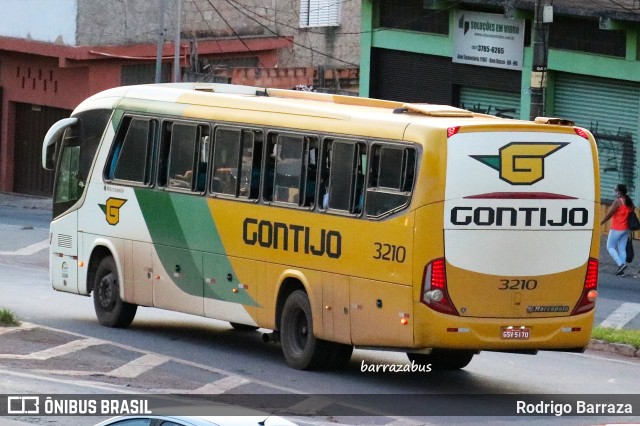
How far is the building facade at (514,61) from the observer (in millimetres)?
31406

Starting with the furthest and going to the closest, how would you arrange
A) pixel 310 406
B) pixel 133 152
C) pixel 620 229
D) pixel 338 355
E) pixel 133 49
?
pixel 133 49 → pixel 620 229 → pixel 133 152 → pixel 338 355 → pixel 310 406

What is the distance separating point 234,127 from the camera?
17500 mm

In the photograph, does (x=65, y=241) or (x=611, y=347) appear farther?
(x=65, y=241)

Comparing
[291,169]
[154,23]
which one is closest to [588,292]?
[291,169]

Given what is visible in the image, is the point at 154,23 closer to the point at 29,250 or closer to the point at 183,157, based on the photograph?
the point at 29,250

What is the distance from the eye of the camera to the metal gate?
1813 inches

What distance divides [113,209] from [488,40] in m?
17.4

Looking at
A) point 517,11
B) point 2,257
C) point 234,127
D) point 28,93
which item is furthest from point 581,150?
point 28,93

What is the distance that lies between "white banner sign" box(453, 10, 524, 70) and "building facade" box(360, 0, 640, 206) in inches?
0.9

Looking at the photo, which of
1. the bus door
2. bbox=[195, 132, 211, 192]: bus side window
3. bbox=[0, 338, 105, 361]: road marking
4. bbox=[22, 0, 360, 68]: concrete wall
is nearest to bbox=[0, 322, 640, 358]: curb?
bbox=[0, 338, 105, 361]: road marking

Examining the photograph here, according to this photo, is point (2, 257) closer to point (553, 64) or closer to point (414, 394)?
point (553, 64)

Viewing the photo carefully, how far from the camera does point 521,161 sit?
590 inches

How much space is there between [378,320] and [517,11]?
1974cm

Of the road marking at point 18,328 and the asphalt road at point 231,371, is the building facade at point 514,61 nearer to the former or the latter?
the asphalt road at point 231,371
